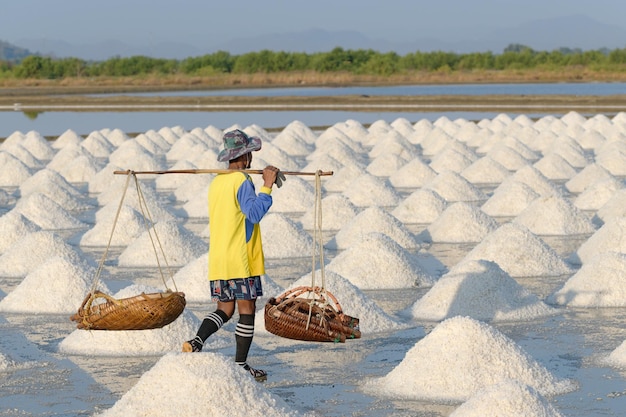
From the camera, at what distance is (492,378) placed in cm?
581

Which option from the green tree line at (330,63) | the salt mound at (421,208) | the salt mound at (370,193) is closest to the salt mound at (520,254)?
the salt mound at (421,208)

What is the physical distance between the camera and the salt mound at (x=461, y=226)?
11242 mm

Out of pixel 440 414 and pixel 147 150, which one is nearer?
pixel 440 414

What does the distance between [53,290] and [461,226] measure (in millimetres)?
4273

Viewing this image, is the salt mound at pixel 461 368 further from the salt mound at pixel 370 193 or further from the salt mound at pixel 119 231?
the salt mound at pixel 370 193

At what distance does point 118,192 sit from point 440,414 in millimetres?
9566

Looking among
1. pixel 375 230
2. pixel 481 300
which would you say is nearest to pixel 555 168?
pixel 375 230

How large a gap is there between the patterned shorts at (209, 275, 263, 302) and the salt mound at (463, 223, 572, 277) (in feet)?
12.6

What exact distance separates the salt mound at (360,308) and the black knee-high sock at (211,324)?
1.56m

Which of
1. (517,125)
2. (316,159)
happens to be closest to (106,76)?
(517,125)

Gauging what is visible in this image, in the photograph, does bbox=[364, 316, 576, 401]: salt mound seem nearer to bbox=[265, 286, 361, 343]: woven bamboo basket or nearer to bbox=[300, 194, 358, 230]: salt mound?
bbox=[265, 286, 361, 343]: woven bamboo basket

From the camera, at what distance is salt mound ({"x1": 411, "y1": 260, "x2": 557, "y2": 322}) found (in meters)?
7.68

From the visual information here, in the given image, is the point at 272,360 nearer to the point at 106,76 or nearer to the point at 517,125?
the point at 517,125

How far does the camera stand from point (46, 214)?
1263 centimetres
